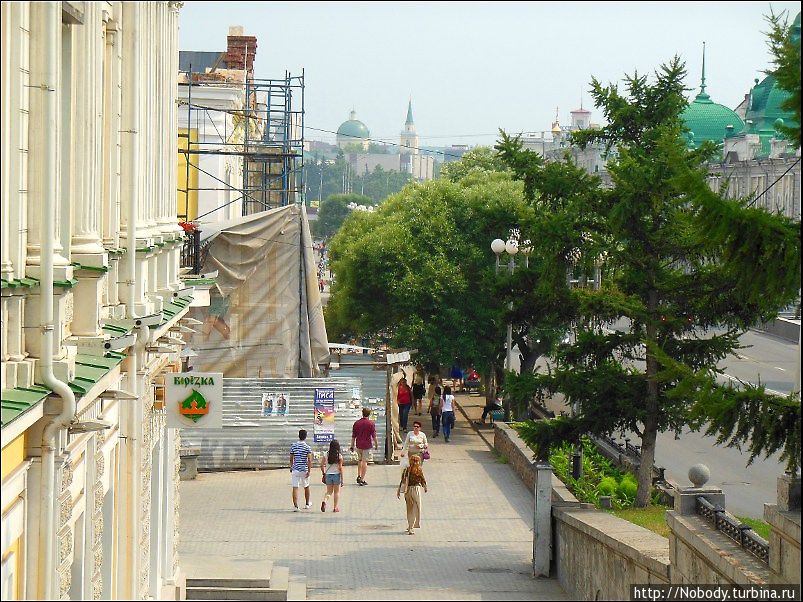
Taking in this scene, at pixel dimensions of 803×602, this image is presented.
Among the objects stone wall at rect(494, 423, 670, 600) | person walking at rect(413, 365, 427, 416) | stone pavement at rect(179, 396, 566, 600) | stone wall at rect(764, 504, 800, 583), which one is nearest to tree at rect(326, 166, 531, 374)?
person walking at rect(413, 365, 427, 416)

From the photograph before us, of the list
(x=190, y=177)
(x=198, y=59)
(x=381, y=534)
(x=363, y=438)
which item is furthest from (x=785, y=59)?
(x=198, y=59)

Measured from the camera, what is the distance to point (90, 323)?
11164 millimetres

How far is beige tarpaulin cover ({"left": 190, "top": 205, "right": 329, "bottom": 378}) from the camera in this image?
27969mm

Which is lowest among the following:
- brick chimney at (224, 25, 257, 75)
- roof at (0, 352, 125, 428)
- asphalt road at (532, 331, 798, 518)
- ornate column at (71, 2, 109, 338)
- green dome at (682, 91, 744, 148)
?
asphalt road at (532, 331, 798, 518)

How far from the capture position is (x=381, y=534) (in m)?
21.3

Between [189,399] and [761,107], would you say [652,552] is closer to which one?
[189,399]

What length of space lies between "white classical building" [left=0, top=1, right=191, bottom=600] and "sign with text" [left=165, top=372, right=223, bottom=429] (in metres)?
0.31

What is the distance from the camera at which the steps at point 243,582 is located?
52.7 feet

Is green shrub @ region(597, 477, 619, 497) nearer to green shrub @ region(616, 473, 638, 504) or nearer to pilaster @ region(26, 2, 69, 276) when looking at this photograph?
green shrub @ region(616, 473, 638, 504)

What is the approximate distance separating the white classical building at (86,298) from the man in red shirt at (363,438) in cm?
880

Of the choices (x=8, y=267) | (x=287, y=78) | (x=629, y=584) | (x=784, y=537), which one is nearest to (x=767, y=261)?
(x=784, y=537)

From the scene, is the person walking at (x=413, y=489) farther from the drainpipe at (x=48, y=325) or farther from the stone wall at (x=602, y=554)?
the drainpipe at (x=48, y=325)

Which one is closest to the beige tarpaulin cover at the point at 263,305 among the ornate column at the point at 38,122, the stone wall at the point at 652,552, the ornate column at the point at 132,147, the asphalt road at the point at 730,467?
the asphalt road at the point at 730,467

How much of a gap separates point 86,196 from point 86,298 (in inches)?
30.1
